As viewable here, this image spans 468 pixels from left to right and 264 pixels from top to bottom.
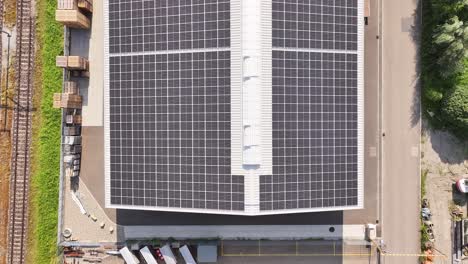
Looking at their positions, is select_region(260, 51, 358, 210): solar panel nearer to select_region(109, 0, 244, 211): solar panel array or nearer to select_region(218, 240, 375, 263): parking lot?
select_region(109, 0, 244, 211): solar panel array

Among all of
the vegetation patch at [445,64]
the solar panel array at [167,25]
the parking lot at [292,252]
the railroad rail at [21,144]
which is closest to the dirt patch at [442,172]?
the vegetation patch at [445,64]

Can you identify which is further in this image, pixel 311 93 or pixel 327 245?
pixel 327 245

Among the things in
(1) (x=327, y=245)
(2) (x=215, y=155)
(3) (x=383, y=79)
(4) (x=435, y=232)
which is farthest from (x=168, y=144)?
(4) (x=435, y=232)

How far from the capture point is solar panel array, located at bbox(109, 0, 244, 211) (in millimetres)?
24844

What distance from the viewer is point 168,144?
1015 inches

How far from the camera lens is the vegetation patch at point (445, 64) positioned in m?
28.5

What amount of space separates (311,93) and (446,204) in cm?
1725

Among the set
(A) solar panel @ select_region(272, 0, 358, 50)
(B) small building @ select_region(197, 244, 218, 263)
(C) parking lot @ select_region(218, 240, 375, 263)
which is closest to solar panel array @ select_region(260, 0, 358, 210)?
(A) solar panel @ select_region(272, 0, 358, 50)

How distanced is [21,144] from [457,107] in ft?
120

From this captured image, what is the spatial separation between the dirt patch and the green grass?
31.9 m

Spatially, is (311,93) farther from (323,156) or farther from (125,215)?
(125,215)

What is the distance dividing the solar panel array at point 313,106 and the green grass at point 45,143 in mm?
18916

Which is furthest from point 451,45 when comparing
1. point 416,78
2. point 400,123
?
point 400,123

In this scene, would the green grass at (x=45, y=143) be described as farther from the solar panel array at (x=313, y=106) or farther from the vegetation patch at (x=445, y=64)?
the vegetation patch at (x=445, y=64)
